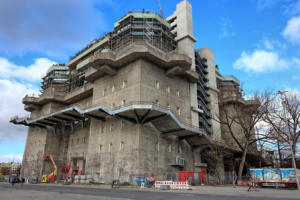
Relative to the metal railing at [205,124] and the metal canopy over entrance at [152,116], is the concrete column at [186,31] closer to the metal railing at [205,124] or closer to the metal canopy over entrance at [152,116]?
the metal railing at [205,124]

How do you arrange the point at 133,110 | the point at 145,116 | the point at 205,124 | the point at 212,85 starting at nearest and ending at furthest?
the point at 133,110 < the point at 145,116 < the point at 205,124 < the point at 212,85

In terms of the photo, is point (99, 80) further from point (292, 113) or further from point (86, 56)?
point (292, 113)

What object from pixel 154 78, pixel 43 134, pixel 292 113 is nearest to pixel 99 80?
pixel 154 78

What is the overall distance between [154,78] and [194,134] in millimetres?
11928

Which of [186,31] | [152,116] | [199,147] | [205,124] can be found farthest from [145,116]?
[186,31]

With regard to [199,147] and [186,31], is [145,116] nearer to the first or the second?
[199,147]

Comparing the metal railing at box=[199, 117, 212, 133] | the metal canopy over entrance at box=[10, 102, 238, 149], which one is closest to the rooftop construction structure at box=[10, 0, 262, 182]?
the metal canopy over entrance at box=[10, 102, 238, 149]

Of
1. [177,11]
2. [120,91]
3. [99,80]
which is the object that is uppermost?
[177,11]

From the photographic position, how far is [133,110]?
108 feet

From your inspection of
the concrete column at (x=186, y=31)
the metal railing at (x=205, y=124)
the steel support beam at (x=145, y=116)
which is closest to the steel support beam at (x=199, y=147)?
the metal railing at (x=205, y=124)

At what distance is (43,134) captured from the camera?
56.6 metres

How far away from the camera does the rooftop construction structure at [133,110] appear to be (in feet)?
117

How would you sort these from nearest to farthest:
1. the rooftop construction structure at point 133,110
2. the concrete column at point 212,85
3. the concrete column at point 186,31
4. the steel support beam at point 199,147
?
1. the rooftop construction structure at point 133,110
2. the steel support beam at point 199,147
3. the concrete column at point 186,31
4. the concrete column at point 212,85

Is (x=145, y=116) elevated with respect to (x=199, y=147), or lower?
elevated
